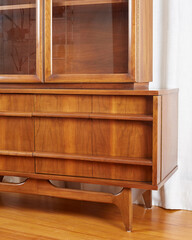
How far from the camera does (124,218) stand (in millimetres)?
1656

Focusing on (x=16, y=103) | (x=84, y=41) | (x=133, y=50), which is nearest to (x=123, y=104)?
(x=133, y=50)

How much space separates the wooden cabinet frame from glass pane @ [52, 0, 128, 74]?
0.08ft

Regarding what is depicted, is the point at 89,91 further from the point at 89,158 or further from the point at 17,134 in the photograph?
the point at 17,134

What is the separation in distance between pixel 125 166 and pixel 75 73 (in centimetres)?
47

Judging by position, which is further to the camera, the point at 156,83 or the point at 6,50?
the point at 156,83

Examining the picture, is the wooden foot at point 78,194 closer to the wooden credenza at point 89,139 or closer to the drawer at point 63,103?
the wooden credenza at point 89,139

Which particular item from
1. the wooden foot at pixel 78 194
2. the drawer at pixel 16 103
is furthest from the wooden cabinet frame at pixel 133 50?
the wooden foot at pixel 78 194

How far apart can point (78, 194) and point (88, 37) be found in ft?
2.29

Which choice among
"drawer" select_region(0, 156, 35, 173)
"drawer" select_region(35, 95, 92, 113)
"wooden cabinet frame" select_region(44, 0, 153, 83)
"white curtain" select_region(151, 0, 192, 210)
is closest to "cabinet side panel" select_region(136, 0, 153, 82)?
"wooden cabinet frame" select_region(44, 0, 153, 83)

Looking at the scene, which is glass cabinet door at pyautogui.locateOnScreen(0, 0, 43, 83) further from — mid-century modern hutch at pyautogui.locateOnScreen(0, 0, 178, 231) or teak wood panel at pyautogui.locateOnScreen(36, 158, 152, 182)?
teak wood panel at pyautogui.locateOnScreen(36, 158, 152, 182)

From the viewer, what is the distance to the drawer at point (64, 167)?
168 cm

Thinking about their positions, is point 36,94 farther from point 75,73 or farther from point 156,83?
point 156,83

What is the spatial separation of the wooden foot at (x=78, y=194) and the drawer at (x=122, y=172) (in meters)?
0.07

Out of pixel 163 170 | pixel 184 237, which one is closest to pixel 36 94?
pixel 163 170
